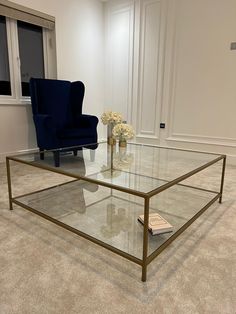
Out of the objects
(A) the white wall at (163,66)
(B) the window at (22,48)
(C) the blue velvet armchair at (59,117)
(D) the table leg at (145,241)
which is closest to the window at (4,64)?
(B) the window at (22,48)

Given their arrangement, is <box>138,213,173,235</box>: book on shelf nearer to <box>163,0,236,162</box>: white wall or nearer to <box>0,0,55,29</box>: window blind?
<box>163,0,236,162</box>: white wall

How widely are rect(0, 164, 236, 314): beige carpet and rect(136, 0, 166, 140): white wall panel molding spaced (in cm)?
257

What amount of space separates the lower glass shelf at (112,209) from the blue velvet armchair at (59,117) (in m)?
0.80

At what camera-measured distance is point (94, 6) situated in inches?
157

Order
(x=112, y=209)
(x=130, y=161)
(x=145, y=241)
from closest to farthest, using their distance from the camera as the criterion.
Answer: (x=145, y=241) < (x=112, y=209) < (x=130, y=161)

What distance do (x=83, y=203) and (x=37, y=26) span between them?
2888 mm

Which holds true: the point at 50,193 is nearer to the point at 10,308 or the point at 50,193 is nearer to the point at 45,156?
the point at 45,156

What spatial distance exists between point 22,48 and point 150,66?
1.92 m

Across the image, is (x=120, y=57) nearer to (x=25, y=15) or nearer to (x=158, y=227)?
(x=25, y=15)

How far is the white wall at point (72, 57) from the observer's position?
3.25 metres

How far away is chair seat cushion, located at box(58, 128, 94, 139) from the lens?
9.64 feet

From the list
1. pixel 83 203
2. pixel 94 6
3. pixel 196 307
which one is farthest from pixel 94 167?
pixel 94 6

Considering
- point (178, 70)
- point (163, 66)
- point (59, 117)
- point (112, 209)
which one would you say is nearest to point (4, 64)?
point (59, 117)

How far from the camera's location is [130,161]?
7.09ft
